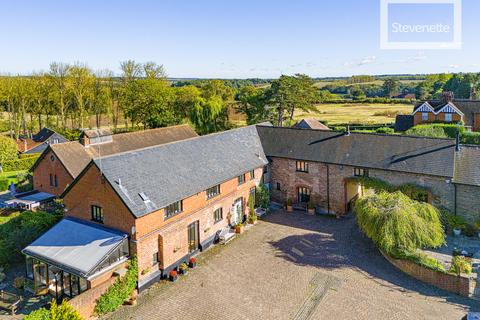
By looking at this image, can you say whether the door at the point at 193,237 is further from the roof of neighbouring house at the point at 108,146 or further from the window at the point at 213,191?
the roof of neighbouring house at the point at 108,146

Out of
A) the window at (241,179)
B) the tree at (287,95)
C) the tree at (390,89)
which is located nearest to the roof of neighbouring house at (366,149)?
the window at (241,179)

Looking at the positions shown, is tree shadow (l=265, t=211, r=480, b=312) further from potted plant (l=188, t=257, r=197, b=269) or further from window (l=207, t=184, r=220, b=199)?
potted plant (l=188, t=257, r=197, b=269)

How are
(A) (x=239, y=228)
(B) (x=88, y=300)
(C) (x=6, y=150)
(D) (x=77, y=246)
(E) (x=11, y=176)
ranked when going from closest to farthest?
1. (B) (x=88, y=300)
2. (D) (x=77, y=246)
3. (A) (x=239, y=228)
4. (E) (x=11, y=176)
5. (C) (x=6, y=150)

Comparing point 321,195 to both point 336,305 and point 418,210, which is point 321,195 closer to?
point 418,210

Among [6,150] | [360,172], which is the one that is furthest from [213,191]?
[6,150]

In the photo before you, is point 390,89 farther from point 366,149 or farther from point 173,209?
point 173,209

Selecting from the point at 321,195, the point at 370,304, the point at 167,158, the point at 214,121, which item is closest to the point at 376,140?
the point at 321,195
